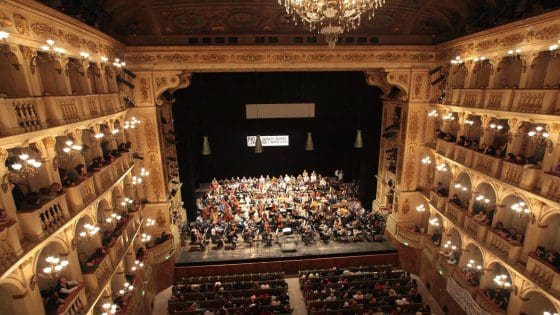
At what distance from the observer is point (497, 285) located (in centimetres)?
1206

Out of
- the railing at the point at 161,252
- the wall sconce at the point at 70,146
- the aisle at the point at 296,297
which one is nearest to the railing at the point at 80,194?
the wall sconce at the point at 70,146

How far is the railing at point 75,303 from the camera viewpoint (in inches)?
300

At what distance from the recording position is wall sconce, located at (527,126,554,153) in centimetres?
951

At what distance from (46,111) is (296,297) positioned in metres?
11.4

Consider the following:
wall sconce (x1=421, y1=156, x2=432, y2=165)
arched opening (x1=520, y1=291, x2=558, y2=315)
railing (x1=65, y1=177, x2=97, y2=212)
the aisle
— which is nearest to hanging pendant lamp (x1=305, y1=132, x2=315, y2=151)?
wall sconce (x1=421, y1=156, x2=432, y2=165)

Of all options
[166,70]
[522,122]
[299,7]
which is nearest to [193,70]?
[166,70]

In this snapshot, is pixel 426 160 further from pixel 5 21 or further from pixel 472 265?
pixel 5 21

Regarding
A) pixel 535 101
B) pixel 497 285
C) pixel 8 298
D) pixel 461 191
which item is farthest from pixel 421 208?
pixel 8 298

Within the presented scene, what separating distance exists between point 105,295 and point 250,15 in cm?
1104

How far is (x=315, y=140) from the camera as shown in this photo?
71.9 ft

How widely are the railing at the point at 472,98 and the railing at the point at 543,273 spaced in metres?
5.47

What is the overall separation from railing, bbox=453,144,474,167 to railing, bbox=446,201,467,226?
5.94ft

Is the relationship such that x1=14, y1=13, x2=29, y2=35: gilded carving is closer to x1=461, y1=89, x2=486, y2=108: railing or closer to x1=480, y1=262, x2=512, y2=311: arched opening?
x1=461, y1=89, x2=486, y2=108: railing

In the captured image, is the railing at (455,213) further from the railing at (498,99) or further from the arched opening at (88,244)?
the arched opening at (88,244)
